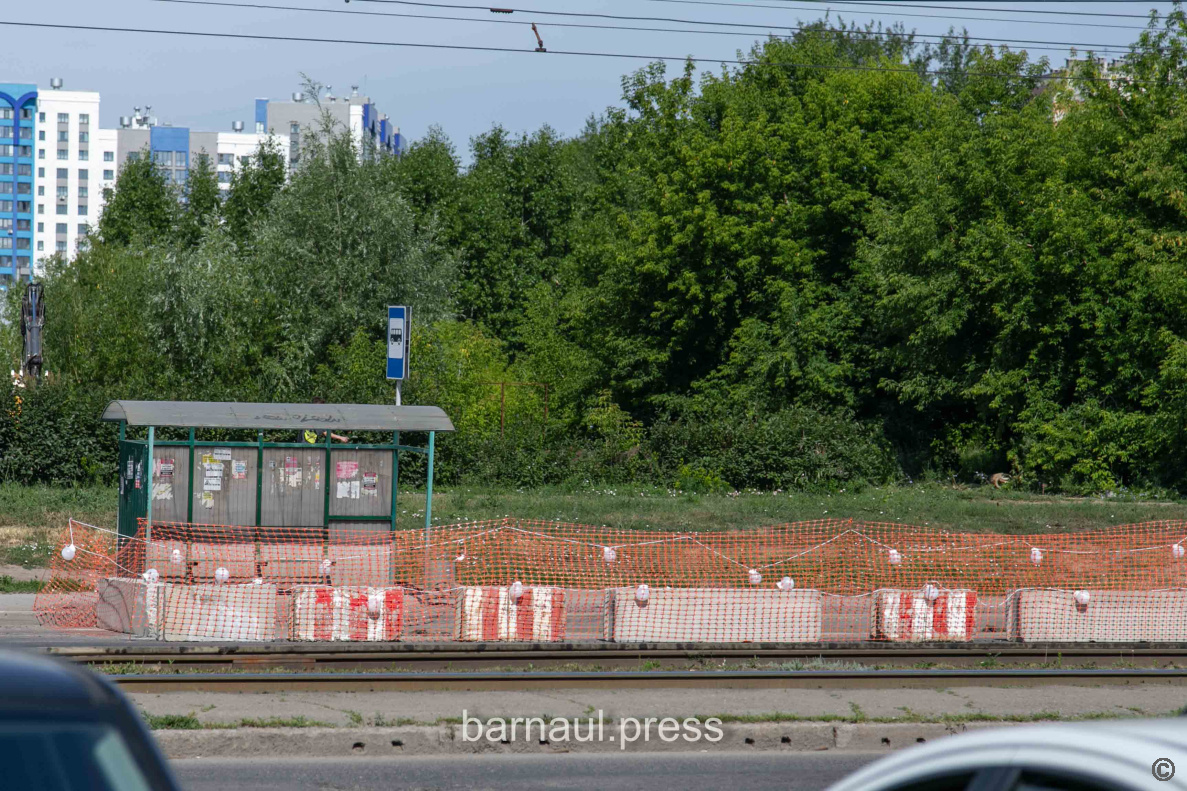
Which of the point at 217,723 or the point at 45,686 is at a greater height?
the point at 45,686

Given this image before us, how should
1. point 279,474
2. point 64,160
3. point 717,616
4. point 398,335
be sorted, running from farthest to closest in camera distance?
point 64,160, point 398,335, point 279,474, point 717,616

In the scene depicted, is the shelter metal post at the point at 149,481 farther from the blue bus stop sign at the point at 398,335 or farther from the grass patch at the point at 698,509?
the grass patch at the point at 698,509

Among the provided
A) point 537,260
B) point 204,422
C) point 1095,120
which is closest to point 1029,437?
point 1095,120

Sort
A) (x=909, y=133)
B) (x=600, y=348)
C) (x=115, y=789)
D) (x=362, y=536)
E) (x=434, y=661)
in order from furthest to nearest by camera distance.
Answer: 1. (x=600, y=348)
2. (x=909, y=133)
3. (x=362, y=536)
4. (x=434, y=661)
5. (x=115, y=789)

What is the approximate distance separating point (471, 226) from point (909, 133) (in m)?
32.5

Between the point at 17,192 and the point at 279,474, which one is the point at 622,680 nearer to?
the point at 279,474

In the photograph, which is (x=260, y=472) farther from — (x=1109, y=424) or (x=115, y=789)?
(x=1109, y=424)

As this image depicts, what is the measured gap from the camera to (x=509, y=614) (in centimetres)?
1383

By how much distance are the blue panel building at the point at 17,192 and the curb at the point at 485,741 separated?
152801 millimetres

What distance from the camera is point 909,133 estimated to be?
38.8 meters

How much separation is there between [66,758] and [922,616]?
43.9 ft

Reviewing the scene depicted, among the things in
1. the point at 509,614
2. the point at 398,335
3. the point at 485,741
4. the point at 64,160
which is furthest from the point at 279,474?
the point at 64,160

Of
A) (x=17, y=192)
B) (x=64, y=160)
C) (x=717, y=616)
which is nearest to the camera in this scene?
(x=717, y=616)

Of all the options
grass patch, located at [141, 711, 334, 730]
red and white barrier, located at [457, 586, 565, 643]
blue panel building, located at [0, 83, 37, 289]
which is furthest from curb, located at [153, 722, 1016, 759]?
blue panel building, located at [0, 83, 37, 289]
